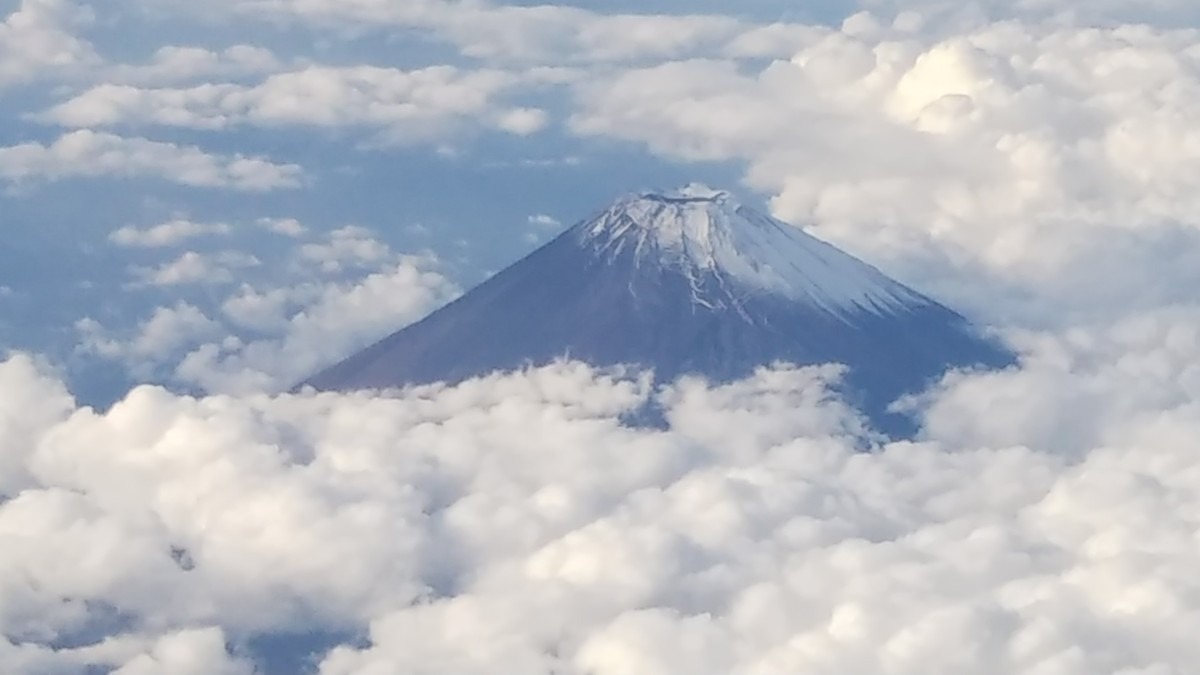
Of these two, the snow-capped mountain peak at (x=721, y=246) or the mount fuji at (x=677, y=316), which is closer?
the mount fuji at (x=677, y=316)

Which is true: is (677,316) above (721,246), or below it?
below

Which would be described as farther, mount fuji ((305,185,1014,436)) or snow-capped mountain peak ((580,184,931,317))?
snow-capped mountain peak ((580,184,931,317))

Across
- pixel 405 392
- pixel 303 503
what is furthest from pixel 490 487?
pixel 405 392

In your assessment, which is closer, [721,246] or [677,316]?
[677,316]
